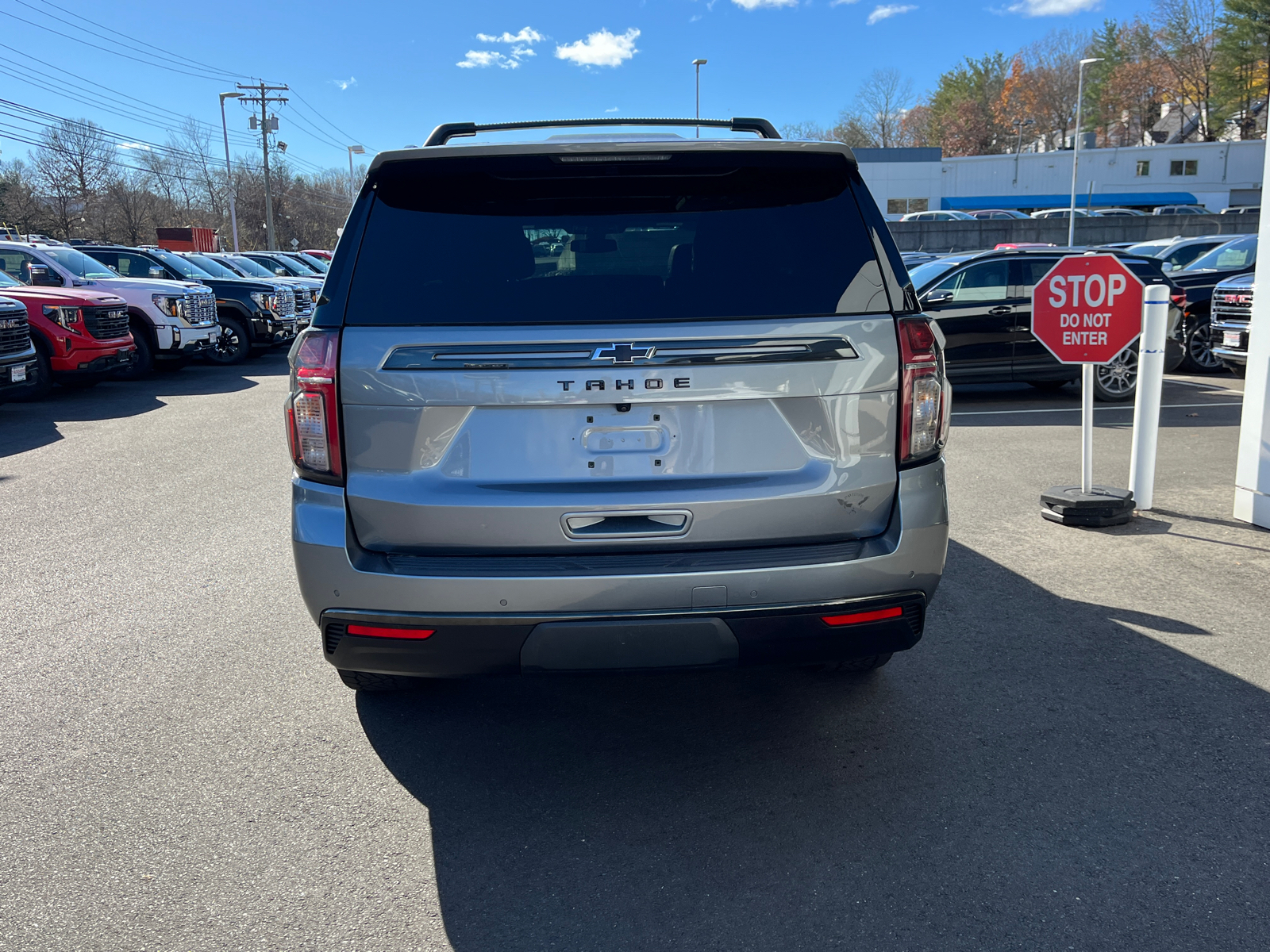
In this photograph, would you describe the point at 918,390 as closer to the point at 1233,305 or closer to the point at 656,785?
the point at 656,785

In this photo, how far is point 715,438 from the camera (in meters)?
2.79

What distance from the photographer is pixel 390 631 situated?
2.84 m

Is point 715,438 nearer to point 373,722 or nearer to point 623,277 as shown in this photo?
point 623,277

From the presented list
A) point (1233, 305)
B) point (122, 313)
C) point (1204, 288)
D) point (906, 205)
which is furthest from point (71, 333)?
point (906, 205)

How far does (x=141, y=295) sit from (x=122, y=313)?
1.63 metres

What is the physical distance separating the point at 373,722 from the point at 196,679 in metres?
0.96

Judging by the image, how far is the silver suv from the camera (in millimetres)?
2748

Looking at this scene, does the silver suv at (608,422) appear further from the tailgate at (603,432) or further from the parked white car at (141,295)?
the parked white car at (141,295)

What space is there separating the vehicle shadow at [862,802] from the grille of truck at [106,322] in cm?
1152

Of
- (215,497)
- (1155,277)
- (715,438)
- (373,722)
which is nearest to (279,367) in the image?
(215,497)

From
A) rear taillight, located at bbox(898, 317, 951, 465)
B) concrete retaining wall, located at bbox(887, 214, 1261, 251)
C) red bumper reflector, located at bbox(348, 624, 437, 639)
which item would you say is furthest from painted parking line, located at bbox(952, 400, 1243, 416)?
concrete retaining wall, located at bbox(887, 214, 1261, 251)

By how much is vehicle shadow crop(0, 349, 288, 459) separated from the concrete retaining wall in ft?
117

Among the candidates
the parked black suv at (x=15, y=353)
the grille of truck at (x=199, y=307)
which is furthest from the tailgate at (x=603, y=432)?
the grille of truck at (x=199, y=307)

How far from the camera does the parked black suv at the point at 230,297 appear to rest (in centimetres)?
1775
